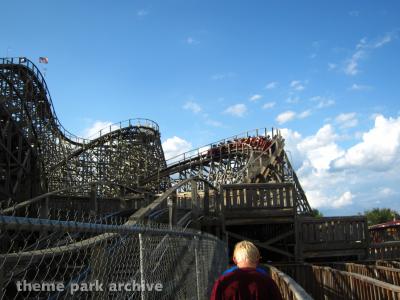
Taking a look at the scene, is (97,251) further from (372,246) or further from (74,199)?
(372,246)

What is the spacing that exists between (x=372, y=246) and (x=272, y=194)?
3.73 m

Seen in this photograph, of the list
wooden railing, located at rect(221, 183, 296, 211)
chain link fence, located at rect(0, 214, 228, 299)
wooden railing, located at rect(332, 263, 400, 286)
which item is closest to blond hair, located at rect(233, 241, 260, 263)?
chain link fence, located at rect(0, 214, 228, 299)

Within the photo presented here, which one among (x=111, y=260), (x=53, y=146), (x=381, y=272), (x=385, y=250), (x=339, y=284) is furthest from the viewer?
(x=53, y=146)

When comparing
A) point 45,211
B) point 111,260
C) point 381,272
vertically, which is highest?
point 45,211

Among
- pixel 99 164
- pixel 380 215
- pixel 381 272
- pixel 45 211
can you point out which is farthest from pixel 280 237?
pixel 380 215

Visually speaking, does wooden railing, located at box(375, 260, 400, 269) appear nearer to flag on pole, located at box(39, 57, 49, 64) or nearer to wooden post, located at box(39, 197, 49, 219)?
wooden post, located at box(39, 197, 49, 219)

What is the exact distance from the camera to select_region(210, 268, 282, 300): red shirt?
2.66 meters

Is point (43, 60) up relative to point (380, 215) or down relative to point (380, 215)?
up


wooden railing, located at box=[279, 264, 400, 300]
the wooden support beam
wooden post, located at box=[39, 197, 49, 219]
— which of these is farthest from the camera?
the wooden support beam

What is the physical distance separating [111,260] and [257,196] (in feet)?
36.9

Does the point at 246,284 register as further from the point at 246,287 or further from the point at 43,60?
the point at 43,60

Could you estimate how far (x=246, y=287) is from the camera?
2678mm

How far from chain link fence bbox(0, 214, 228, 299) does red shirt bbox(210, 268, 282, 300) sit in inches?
28.0

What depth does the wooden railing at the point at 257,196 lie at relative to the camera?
13953 millimetres
